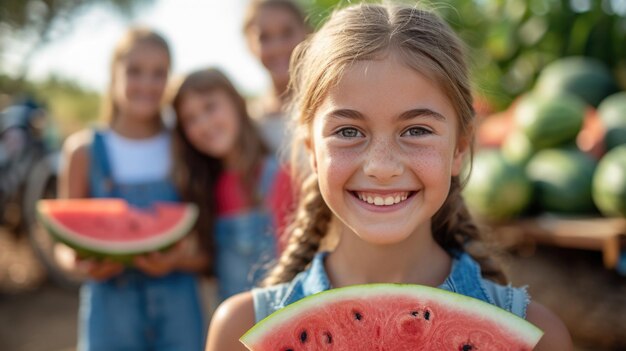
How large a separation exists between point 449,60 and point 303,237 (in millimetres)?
756

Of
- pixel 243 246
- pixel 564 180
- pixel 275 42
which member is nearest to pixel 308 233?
pixel 243 246

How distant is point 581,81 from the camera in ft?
17.5

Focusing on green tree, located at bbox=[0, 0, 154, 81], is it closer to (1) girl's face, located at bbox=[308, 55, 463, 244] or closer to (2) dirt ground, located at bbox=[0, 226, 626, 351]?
(2) dirt ground, located at bbox=[0, 226, 626, 351]

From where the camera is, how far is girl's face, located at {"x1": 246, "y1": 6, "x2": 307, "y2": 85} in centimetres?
353

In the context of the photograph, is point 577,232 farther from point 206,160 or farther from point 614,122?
point 206,160

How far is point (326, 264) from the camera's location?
6.23ft

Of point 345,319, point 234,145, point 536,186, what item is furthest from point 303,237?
point 536,186

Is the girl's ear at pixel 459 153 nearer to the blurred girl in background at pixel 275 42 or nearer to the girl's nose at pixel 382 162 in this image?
the girl's nose at pixel 382 162

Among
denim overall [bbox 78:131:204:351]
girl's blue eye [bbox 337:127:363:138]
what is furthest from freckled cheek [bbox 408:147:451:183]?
denim overall [bbox 78:131:204:351]

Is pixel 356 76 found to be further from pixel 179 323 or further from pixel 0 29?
pixel 0 29

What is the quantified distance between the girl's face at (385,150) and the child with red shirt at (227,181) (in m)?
1.49

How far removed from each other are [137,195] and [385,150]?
2.09m

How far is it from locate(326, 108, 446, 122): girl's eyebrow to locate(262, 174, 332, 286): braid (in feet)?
1.43

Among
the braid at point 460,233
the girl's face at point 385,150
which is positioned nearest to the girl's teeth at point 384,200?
the girl's face at point 385,150
